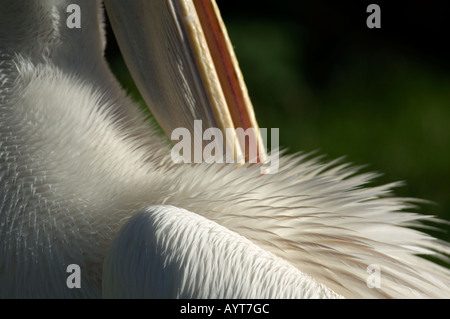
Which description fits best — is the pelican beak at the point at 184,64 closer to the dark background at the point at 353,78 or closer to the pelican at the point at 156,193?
the pelican at the point at 156,193

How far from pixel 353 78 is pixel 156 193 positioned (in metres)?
2.22

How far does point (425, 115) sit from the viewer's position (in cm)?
312

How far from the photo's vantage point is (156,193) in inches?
47.4

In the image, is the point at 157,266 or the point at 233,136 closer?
the point at 157,266

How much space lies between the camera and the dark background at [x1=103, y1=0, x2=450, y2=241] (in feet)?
9.68

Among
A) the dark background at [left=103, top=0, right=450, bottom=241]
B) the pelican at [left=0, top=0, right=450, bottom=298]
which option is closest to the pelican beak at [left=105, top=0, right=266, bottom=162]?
the pelican at [left=0, top=0, right=450, bottom=298]

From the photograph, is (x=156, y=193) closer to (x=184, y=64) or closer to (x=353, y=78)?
(x=184, y=64)

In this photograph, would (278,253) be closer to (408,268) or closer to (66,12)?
(408,268)

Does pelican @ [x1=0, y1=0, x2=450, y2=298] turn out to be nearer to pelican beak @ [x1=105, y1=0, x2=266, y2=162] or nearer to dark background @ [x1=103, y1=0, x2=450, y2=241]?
pelican beak @ [x1=105, y1=0, x2=266, y2=162]

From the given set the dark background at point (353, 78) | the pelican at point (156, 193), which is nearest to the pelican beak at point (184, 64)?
the pelican at point (156, 193)

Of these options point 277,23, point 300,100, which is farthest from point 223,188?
point 277,23

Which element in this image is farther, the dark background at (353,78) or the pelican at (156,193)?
the dark background at (353,78)

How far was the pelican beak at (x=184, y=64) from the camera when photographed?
1290 mm

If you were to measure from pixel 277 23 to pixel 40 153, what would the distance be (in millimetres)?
2291
